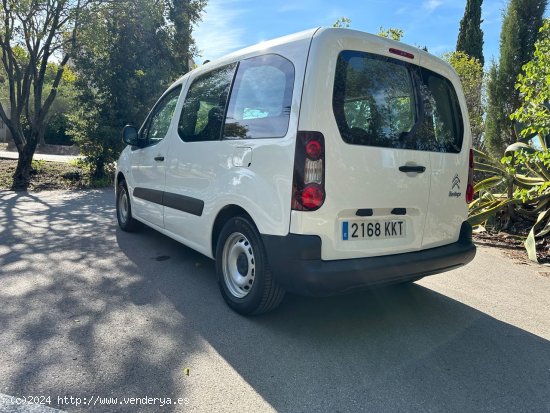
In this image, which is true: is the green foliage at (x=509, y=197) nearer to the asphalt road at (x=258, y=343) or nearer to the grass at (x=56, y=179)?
the asphalt road at (x=258, y=343)

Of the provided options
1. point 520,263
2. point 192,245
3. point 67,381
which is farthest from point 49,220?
point 520,263

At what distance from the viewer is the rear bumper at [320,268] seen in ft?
8.63

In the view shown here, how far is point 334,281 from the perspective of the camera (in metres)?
2.64

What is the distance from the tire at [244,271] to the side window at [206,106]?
2.82ft

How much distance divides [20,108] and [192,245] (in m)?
9.43

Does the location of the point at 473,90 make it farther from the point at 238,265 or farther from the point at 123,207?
the point at 238,265

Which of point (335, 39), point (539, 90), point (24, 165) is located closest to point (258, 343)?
point (335, 39)

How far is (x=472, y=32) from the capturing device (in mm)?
21609

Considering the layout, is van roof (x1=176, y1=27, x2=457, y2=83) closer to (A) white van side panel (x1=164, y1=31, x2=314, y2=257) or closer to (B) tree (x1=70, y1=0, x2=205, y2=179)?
(A) white van side panel (x1=164, y1=31, x2=314, y2=257)

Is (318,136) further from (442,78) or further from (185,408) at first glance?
(185,408)

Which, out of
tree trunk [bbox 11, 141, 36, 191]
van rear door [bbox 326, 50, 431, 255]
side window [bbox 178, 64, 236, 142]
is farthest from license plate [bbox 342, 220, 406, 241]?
tree trunk [bbox 11, 141, 36, 191]

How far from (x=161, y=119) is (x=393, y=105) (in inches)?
110

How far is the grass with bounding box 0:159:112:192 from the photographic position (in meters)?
10.5

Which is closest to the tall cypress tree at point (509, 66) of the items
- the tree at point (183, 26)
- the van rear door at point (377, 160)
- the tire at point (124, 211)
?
the van rear door at point (377, 160)
